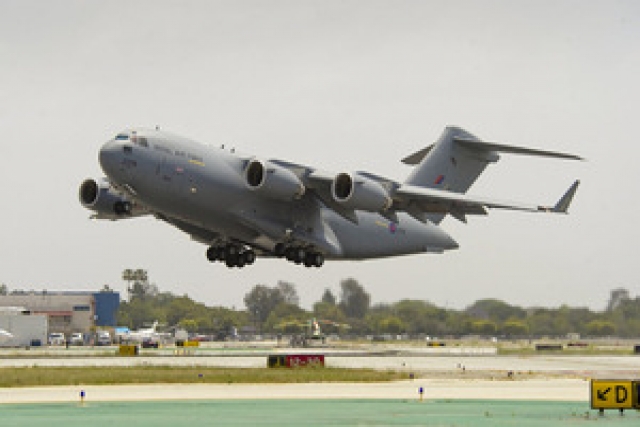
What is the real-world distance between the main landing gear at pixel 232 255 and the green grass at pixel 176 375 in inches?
317

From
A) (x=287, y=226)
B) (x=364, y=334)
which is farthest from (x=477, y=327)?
(x=287, y=226)

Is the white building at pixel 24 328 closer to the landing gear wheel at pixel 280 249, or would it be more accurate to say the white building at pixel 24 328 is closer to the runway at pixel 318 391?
the landing gear wheel at pixel 280 249

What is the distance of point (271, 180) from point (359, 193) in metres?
3.63

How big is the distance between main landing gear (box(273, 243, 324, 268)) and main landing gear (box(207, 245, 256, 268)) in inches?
59.9

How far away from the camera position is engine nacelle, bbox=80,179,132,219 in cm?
4497

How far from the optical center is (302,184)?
4334cm

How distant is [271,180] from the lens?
41750 millimetres

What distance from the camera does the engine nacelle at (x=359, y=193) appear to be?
42.2 metres

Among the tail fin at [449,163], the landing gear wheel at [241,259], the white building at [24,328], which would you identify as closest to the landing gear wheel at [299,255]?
the landing gear wheel at [241,259]

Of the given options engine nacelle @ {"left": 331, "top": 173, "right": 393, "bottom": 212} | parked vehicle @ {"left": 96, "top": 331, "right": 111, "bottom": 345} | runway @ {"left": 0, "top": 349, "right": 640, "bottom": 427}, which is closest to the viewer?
runway @ {"left": 0, "top": 349, "right": 640, "bottom": 427}

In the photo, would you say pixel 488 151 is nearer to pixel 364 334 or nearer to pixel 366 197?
pixel 366 197

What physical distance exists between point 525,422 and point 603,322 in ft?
194

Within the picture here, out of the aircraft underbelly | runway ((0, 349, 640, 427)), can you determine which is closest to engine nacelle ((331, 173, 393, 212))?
the aircraft underbelly

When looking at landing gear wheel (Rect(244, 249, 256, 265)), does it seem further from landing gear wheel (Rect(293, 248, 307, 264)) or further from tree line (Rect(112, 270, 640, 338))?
tree line (Rect(112, 270, 640, 338))
